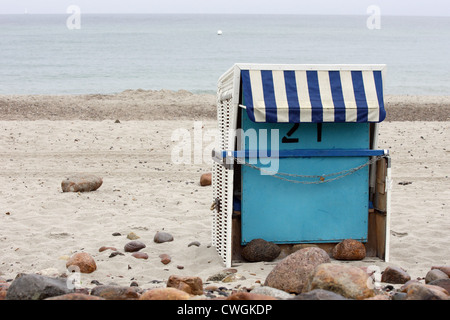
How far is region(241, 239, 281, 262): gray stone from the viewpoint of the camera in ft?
19.2

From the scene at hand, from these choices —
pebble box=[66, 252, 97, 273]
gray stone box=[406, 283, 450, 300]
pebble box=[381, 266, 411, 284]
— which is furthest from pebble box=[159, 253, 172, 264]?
gray stone box=[406, 283, 450, 300]

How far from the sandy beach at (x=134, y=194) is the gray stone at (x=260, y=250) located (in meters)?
0.07

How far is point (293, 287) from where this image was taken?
4.70 meters

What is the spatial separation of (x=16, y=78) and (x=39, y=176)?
30.1 metres

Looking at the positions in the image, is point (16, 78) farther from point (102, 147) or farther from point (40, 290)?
point (40, 290)

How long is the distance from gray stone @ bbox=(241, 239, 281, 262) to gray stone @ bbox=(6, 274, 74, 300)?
2.25 m

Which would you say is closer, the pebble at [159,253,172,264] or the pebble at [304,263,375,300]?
the pebble at [304,263,375,300]

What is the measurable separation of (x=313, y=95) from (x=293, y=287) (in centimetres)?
201

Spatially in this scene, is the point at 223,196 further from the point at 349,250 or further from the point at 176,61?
the point at 176,61

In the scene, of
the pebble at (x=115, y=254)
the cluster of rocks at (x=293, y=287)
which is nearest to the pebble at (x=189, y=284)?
the cluster of rocks at (x=293, y=287)

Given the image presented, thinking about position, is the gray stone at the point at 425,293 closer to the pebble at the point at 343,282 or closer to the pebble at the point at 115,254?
the pebble at the point at 343,282

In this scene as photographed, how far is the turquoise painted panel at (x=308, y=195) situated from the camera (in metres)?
5.88

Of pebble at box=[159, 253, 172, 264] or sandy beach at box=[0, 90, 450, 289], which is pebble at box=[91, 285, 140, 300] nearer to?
sandy beach at box=[0, 90, 450, 289]
